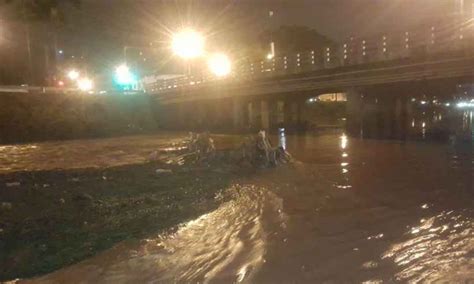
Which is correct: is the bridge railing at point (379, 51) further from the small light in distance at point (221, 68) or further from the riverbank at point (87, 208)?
the riverbank at point (87, 208)

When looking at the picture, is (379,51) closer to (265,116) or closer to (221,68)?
(265,116)

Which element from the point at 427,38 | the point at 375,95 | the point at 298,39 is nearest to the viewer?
the point at 427,38

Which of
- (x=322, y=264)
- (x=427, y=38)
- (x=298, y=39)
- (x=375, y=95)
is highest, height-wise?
(x=298, y=39)

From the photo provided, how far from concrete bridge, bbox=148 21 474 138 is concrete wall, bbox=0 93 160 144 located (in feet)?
27.1

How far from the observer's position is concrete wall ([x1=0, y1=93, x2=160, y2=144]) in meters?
39.9

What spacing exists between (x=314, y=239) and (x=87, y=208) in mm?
5531

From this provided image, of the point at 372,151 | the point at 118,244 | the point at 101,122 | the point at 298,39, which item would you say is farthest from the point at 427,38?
the point at 298,39

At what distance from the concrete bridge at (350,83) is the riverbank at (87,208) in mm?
17126

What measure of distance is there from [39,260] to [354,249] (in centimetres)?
543

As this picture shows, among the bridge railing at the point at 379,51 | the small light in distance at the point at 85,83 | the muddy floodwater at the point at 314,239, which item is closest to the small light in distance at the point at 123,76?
the small light in distance at the point at 85,83

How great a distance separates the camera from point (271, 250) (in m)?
8.53

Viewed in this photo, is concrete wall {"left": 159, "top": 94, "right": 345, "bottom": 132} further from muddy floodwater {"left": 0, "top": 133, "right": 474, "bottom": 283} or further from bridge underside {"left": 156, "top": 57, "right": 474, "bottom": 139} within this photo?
muddy floodwater {"left": 0, "top": 133, "right": 474, "bottom": 283}

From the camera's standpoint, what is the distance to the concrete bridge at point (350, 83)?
2798cm

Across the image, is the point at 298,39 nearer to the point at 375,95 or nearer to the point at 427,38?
the point at 375,95
